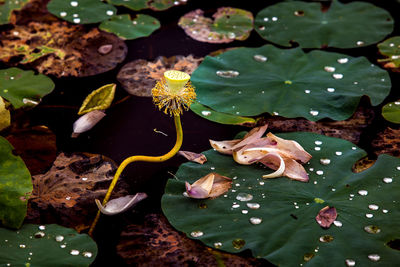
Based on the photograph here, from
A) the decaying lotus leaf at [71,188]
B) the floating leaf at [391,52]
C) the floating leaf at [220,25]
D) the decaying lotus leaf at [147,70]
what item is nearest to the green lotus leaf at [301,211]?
the decaying lotus leaf at [71,188]

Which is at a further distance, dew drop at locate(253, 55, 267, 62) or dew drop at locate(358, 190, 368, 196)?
dew drop at locate(253, 55, 267, 62)

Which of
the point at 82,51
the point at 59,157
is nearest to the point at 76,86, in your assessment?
the point at 82,51

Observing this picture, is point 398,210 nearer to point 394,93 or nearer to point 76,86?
point 394,93

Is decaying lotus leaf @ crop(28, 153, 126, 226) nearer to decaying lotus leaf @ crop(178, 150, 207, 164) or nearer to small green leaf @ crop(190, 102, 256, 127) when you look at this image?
decaying lotus leaf @ crop(178, 150, 207, 164)

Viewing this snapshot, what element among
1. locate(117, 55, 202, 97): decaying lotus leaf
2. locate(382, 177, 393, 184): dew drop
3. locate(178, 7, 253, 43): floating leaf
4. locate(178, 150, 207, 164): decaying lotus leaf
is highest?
locate(382, 177, 393, 184): dew drop

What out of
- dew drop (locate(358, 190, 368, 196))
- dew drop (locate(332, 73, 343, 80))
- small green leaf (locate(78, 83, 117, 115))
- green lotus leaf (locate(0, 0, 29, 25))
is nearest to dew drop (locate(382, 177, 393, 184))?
dew drop (locate(358, 190, 368, 196))

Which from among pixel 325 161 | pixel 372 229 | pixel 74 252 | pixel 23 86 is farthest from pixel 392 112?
pixel 23 86

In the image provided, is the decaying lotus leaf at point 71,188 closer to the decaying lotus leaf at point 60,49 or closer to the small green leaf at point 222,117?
the small green leaf at point 222,117
